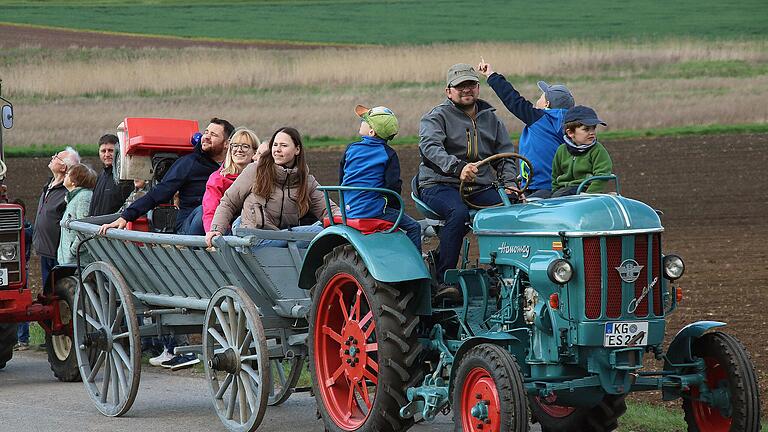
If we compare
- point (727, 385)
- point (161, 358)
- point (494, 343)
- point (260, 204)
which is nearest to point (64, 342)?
point (161, 358)

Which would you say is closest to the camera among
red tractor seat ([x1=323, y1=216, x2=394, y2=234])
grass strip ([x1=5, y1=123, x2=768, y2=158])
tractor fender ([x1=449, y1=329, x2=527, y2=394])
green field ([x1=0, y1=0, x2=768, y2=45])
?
tractor fender ([x1=449, y1=329, x2=527, y2=394])

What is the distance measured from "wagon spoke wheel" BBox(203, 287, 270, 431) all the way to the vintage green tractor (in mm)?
522

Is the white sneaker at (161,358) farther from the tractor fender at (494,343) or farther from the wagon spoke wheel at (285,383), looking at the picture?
the tractor fender at (494,343)

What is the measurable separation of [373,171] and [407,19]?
51426 mm

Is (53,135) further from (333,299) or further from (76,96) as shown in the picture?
(333,299)

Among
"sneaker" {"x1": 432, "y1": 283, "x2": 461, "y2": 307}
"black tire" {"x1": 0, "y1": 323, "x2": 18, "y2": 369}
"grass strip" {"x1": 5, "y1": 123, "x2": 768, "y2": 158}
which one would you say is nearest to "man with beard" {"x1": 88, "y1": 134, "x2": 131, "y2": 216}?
"black tire" {"x1": 0, "y1": 323, "x2": 18, "y2": 369}

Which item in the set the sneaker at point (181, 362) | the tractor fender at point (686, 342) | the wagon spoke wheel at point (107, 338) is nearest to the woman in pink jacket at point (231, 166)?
the wagon spoke wheel at point (107, 338)

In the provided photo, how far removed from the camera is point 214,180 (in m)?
9.52

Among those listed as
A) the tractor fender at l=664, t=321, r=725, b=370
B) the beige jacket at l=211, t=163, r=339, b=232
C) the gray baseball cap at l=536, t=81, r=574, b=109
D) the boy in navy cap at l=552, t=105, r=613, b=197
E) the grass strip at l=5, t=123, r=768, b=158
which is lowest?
the tractor fender at l=664, t=321, r=725, b=370

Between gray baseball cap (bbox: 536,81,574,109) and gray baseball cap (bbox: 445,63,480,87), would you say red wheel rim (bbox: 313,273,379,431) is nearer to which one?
gray baseball cap (bbox: 445,63,480,87)

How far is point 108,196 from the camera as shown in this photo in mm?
11461

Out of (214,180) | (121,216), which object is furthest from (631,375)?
(121,216)

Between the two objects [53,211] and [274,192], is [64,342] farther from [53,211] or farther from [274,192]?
[274,192]

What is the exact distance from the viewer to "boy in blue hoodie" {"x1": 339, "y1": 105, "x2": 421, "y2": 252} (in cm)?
774
